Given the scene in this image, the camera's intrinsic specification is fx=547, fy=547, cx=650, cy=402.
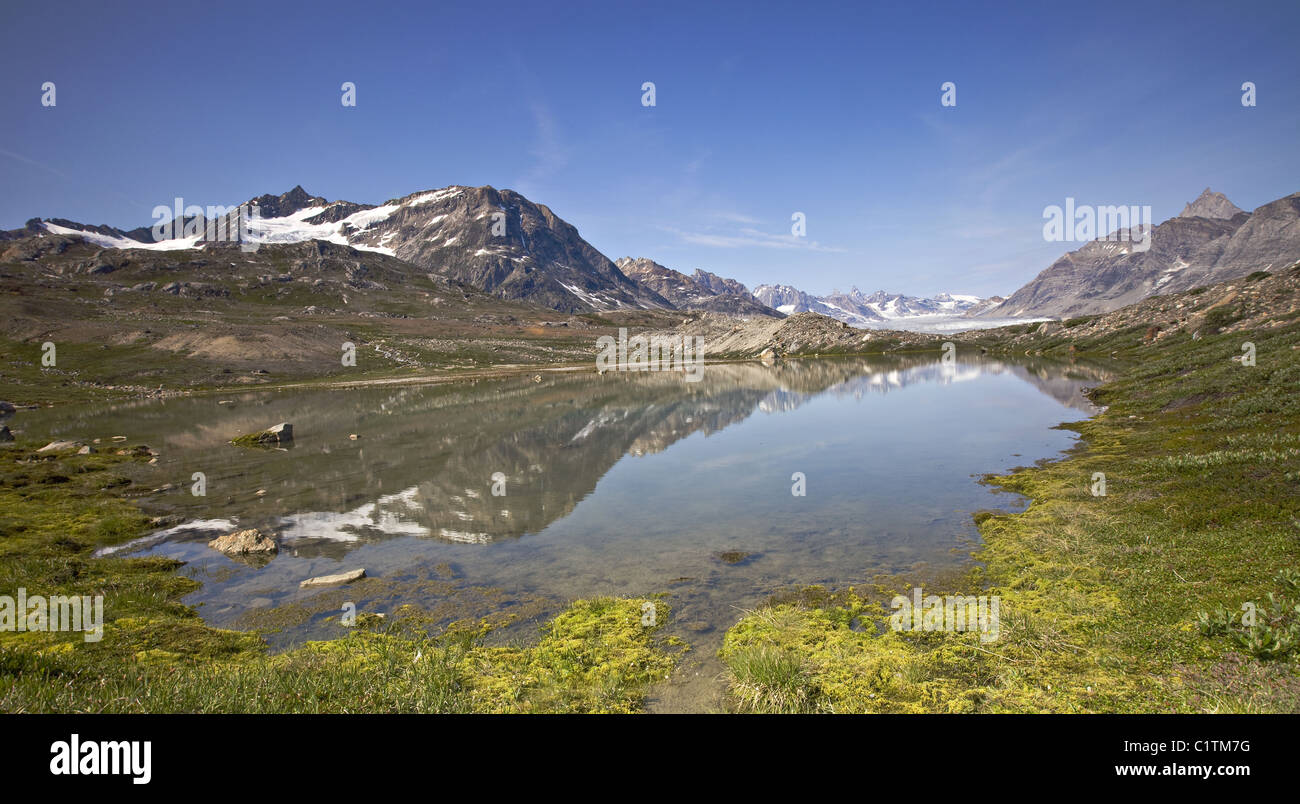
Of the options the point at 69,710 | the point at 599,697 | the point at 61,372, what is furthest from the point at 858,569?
the point at 61,372

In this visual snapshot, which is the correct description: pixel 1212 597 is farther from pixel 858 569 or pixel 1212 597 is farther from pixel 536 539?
pixel 536 539

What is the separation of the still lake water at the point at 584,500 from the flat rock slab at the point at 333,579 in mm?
610

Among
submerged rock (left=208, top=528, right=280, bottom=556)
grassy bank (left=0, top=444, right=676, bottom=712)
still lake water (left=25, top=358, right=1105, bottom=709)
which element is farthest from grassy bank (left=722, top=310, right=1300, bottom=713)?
submerged rock (left=208, top=528, right=280, bottom=556)

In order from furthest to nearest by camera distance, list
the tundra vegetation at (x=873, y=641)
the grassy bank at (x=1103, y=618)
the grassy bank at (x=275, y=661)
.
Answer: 1. the grassy bank at (x=1103, y=618)
2. the tundra vegetation at (x=873, y=641)
3. the grassy bank at (x=275, y=661)

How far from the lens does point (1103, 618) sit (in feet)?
43.8

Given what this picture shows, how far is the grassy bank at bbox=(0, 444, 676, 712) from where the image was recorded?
9680 mm

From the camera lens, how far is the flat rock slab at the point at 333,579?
2014 cm

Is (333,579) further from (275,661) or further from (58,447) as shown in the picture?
(58,447)

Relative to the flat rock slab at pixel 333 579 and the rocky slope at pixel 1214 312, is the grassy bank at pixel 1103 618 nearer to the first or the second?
the flat rock slab at pixel 333 579

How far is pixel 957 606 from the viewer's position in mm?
15414

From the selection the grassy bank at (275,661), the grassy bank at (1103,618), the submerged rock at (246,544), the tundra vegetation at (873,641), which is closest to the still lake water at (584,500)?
the submerged rock at (246,544)

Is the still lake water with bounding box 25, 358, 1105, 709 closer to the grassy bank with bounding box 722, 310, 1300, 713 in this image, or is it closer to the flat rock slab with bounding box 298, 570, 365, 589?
the flat rock slab with bounding box 298, 570, 365, 589

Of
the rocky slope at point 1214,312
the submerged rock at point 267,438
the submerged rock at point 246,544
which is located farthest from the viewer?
the rocky slope at point 1214,312

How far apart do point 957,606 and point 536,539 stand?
16.7m
